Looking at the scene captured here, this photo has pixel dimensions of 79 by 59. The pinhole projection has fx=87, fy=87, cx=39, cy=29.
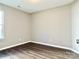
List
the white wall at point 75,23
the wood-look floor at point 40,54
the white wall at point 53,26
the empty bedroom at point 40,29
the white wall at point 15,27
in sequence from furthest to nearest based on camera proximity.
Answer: the white wall at point 15,27 < the white wall at point 53,26 < the empty bedroom at point 40,29 < the white wall at point 75,23 < the wood-look floor at point 40,54

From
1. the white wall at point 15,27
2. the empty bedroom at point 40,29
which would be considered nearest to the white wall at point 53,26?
the empty bedroom at point 40,29

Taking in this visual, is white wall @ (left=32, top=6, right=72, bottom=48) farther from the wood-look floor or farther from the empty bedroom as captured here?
the wood-look floor

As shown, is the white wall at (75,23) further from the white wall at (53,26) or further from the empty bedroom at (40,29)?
the white wall at (53,26)

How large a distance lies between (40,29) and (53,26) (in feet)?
3.34

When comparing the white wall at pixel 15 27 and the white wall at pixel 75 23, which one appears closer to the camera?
the white wall at pixel 75 23

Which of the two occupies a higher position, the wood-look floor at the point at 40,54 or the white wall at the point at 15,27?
the white wall at the point at 15,27

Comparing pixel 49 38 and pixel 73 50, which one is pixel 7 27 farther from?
pixel 73 50

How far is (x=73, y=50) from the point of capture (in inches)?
142

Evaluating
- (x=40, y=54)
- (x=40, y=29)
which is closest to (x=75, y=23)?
(x=40, y=54)

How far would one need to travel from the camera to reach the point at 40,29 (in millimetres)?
5297

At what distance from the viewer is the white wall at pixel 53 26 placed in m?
3.95

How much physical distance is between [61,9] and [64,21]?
0.61 m

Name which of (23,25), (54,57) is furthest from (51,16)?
(54,57)

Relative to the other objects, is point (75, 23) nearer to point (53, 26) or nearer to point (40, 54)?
point (53, 26)
